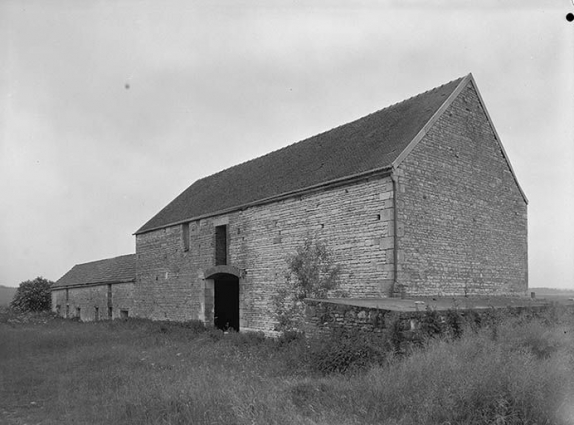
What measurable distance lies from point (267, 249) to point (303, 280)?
2.27 meters

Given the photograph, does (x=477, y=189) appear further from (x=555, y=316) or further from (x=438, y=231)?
(x=555, y=316)

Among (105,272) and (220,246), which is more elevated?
(220,246)

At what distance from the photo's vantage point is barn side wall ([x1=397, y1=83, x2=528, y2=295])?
12883 mm

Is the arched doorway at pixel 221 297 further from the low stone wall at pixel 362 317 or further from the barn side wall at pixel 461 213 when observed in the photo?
Result: the low stone wall at pixel 362 317

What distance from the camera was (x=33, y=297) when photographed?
134ft

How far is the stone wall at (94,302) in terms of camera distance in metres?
27.1

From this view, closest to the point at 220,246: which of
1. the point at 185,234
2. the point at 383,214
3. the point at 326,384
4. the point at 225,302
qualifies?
→ the point at 225,302

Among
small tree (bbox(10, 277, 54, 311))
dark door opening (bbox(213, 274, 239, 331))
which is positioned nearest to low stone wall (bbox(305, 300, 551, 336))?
dark door opening (bbox(213, 274, 239, 331))

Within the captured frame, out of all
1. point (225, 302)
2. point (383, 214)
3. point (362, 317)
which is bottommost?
point (225, 302)

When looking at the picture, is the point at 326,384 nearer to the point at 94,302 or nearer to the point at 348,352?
the point at 348,352

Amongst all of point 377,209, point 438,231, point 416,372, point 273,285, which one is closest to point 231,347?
point 273,285

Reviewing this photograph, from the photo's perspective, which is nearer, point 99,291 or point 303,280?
point 303,280

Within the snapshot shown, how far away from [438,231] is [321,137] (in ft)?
22.7

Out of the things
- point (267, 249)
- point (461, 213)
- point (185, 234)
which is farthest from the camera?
point (185, 234)
